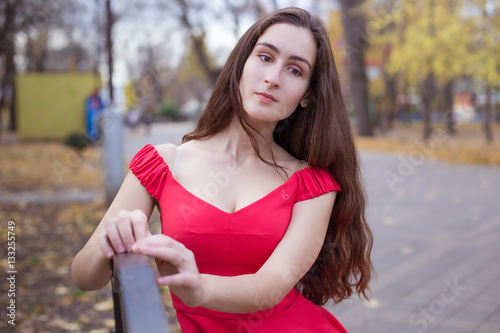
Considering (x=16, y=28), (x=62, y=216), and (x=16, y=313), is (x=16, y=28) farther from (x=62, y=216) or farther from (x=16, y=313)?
(x=16, y=313)

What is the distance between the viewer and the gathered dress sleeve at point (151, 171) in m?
1.69

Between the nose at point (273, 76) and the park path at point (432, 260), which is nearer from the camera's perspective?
the nose at point (273, 76)

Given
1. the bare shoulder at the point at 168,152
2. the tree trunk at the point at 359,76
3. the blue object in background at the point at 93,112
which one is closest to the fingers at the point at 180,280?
the bare shoulder at the point at 168,152

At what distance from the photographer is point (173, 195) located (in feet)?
5.48

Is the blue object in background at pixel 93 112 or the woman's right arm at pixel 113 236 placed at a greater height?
the woman's right arm at pixel 113 236

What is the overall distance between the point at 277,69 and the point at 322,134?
0.27 meters

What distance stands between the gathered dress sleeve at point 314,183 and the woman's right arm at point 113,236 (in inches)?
19.0

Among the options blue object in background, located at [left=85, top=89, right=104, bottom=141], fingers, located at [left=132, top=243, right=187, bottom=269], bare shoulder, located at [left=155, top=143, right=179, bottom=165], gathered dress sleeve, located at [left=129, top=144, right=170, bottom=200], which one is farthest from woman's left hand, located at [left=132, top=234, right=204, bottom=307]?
blue object in background, located at [left=85, top=89, right=104, bottom=141]

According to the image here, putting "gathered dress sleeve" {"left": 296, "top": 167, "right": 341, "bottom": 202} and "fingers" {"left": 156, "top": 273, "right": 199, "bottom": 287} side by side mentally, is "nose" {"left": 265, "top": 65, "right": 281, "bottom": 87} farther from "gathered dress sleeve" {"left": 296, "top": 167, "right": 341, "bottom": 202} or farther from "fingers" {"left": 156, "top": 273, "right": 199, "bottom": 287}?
"fingers" {"left": 156, "top": 273, "right": 199, "bottom": 287}

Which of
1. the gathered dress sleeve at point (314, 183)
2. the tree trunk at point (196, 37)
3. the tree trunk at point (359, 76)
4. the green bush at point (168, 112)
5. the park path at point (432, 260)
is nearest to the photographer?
the gathered dress sleeve at point (314, 183)

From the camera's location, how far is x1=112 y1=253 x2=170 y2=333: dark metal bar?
86 cm

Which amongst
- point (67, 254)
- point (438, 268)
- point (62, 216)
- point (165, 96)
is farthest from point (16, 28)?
point (165, 96)

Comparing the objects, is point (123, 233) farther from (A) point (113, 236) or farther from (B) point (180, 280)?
(B) point (180, 280)

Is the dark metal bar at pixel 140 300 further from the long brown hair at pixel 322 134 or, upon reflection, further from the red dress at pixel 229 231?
the long brown hair at pixel 322 134
